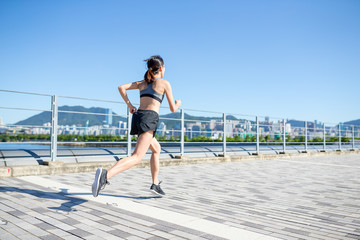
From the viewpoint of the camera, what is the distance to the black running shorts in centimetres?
330

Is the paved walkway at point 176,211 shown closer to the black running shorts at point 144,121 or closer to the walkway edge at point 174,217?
the walkway edge at point 174,217

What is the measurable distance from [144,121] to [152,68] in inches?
25.3

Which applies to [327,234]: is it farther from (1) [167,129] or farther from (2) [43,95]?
(1) [167,129]

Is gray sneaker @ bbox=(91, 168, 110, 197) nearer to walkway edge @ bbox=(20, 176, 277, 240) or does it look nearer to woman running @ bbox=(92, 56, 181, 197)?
woman running @ bbox=(92, 56, 181, 197)

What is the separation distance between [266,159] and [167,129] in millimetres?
4653

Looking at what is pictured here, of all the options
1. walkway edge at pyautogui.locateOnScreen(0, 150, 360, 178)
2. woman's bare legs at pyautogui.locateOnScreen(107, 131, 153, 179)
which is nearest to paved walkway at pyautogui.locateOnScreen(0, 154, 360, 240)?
walkway edge at pyautogui.locateOnScreen(0, 150, 360, 178)

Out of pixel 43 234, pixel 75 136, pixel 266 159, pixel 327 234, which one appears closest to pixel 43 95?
pixel 75 136

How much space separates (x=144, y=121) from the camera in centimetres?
330

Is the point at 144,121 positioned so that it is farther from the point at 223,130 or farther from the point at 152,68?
the point at 223,130

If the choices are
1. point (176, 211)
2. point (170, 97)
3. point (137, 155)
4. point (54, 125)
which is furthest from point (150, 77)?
point (54, 125)

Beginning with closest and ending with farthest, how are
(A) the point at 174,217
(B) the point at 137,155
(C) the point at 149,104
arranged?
(A) the point at 174,217
(B) the point at 137,155
(C) the point at 149,104

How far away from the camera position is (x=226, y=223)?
267cm

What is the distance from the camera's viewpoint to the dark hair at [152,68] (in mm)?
3479

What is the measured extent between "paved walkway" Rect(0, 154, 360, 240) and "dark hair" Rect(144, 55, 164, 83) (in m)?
1.42
